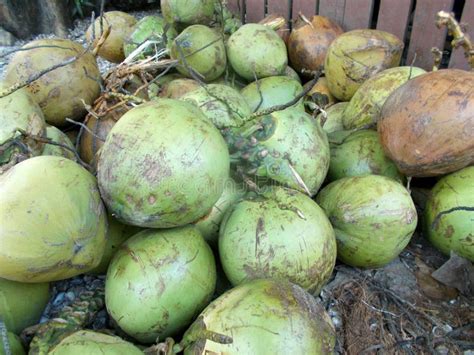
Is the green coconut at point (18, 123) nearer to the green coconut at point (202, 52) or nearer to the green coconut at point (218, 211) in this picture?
the green coconut at point (218, 211)

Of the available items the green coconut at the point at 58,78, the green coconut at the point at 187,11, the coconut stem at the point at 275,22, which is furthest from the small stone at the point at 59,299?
the coconut stem at the point at 275,22

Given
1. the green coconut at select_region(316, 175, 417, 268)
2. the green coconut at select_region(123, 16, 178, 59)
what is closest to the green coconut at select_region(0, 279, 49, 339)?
the green coconut at select_region(316, 175, 417, 268)

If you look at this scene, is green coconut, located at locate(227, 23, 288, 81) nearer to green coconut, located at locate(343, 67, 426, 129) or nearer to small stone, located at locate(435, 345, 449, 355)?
green coconut, located at locate(343, 67, 426, 129)

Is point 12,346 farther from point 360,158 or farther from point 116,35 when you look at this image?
point 116,35

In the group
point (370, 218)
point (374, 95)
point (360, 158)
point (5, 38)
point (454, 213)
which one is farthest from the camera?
point (5, 38)

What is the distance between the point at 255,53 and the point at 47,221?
192 centimetres

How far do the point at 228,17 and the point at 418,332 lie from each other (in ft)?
8.72

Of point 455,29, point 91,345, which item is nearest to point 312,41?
point 455,29

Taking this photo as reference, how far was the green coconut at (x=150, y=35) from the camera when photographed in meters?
3.11

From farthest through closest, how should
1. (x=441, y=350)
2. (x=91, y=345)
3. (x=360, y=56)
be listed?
(x=360, y=56)
(x=441, y=350)
(x=91, y=345)

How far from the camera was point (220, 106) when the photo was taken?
1961 mm

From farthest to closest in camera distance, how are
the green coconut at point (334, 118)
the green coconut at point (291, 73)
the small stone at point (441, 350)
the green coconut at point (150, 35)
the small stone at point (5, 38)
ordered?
the small stone at point (5, 38) → the green coconut at point (291, 73) → the green coconut at point (150, 35) → the green coconut at point (334, 118) → the small stone at point (441, 350)

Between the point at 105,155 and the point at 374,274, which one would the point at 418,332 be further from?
the point at 105,155

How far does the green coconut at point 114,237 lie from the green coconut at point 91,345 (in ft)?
1.50
